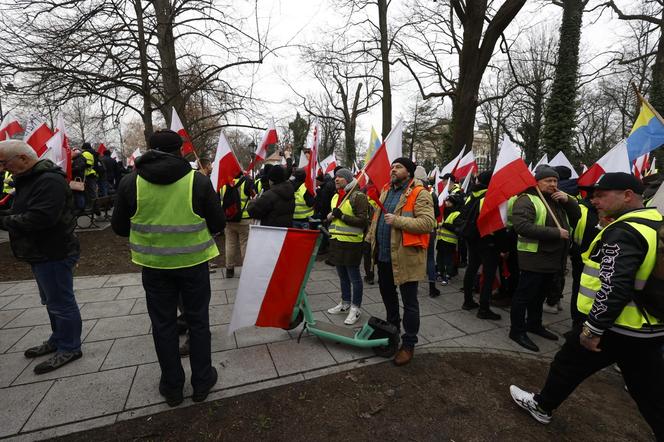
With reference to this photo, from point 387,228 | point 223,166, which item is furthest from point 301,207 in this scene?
point 387,228

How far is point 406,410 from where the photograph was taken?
265cm

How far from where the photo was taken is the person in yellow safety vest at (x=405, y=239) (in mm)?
3035

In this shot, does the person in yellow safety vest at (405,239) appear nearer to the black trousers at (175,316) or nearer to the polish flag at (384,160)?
the polish flag at (384,160)

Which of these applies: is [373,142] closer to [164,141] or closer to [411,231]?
[411,231]

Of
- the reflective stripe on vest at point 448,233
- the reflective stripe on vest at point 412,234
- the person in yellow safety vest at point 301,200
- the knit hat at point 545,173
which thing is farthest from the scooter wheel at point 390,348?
the person in yellow safety vest at point 301,200

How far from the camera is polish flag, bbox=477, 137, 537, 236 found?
3.63 meters

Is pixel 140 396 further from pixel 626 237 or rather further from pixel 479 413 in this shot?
pixel 626 237

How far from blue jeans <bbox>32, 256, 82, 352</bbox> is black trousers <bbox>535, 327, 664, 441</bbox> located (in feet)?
14.2

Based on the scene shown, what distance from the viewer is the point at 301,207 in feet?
21.0

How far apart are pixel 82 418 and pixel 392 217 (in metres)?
3.02

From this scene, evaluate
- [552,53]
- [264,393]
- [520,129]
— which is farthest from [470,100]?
[520,129]

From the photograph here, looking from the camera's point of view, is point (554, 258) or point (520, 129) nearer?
point (554, 258)

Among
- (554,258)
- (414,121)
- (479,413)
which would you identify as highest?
(414,121)

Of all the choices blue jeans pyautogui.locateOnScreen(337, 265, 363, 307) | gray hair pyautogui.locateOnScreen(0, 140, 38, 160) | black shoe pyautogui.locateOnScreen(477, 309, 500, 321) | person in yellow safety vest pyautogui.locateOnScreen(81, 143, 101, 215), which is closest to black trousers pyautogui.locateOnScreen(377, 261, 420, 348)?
blue jeans pyautogui.locateOnScreen(337, 265, 363, 307)
